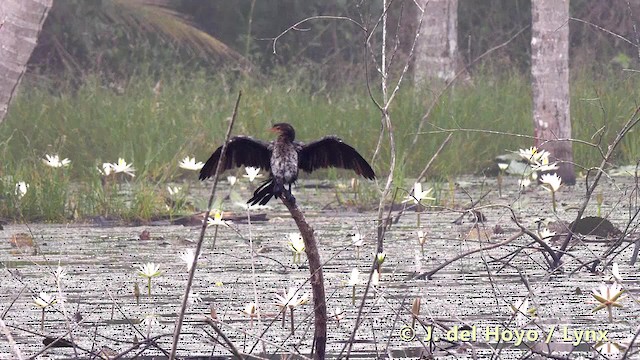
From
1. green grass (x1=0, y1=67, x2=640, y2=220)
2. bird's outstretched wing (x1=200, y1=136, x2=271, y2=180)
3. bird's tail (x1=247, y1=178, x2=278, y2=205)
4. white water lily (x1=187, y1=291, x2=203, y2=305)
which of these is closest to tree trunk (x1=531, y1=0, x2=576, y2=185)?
green grass (x1=0, y1=67, x2=640, y2=220)

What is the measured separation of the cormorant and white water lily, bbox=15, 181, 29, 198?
3103mm

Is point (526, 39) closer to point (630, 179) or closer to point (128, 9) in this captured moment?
point (128, 9)

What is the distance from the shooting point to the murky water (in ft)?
12.4

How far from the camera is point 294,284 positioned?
192 inches

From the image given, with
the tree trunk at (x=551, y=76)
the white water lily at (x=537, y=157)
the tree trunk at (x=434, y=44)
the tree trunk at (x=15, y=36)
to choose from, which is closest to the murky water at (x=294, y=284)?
the white water lily at (x=537, y=157)

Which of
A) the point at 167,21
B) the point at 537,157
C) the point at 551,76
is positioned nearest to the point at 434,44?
the point at 167,21

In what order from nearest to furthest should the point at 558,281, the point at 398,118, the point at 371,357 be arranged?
the point at 371,357 < the point at 558,281 < the point at 398,118

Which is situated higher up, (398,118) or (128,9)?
(128,9)

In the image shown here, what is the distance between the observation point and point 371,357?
3.61 meters

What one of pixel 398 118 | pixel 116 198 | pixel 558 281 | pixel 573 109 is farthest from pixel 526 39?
pixel 558 281

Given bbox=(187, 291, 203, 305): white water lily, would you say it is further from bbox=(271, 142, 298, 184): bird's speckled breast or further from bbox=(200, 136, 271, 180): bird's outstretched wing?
bbox=(271, 142, 298, 184): bird's speckled breast

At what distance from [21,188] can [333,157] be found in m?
3.35

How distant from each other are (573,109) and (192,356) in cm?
689

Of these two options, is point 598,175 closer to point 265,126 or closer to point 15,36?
point 15,36
